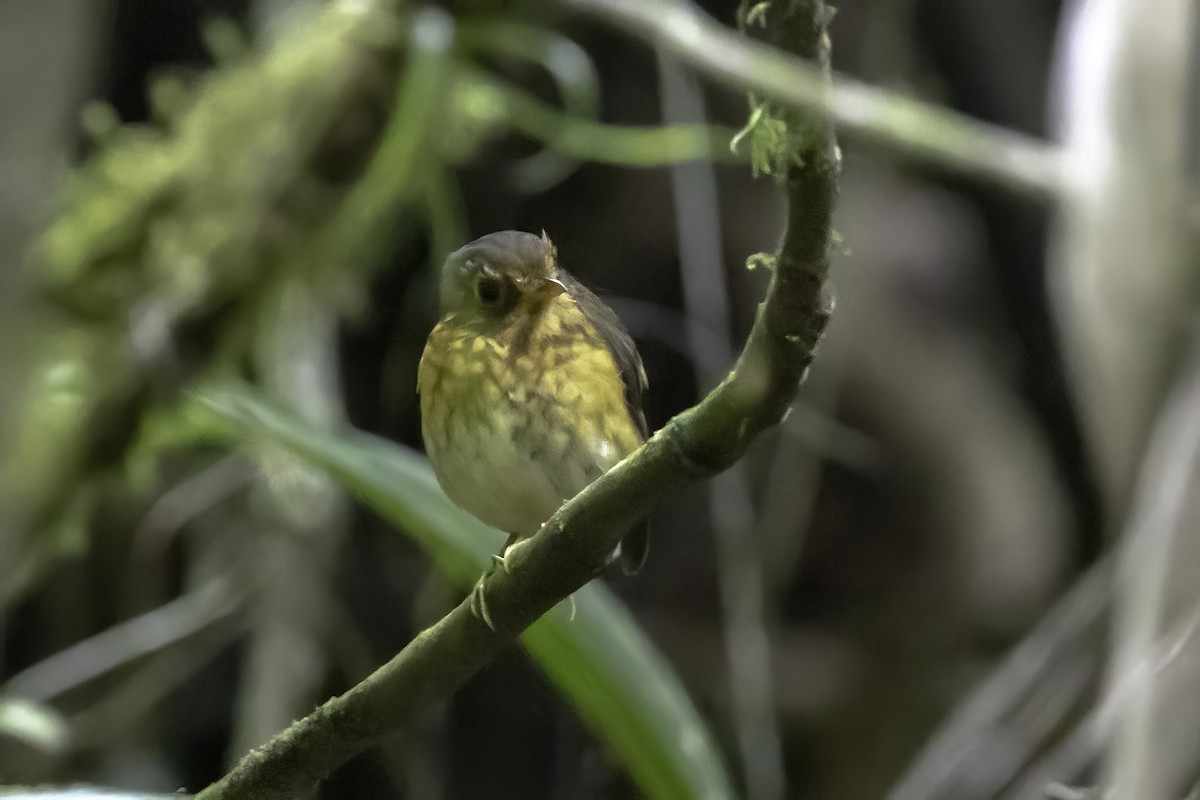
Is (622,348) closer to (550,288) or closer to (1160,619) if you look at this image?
(550,288)

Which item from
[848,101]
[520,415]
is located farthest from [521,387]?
[848,101]

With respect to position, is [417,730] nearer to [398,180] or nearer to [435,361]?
[435,361]

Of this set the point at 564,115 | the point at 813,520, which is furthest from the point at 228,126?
the point at 813,520

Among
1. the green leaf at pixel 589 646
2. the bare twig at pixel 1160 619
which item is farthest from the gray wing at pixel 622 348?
the bare twig at pixel 1160 619

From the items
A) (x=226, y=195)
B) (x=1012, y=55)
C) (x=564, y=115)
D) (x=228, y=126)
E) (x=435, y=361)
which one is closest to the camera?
(x=435, y=361)

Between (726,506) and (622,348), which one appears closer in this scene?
(622,348)

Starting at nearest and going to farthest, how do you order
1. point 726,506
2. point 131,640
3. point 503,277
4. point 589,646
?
1. point 503,277
2. point 589,646
3. point 726,506
4. point 131,640
